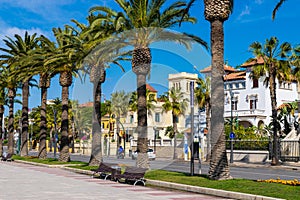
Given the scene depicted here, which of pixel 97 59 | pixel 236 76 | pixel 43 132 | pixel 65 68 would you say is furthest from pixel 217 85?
pixel 236 76

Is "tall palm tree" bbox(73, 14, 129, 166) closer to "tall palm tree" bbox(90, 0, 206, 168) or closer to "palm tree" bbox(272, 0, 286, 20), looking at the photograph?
"tall palm tree" bbox(90, 0, 206, 168)

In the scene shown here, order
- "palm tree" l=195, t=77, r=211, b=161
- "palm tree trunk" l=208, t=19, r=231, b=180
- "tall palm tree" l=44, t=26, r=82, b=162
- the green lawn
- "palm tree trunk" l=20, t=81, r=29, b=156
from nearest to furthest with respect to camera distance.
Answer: the green lawn < "palm tree trunk" l=208, t=19, r=231, b=180 < "tall palm tree" l=44, t=26, r=82, b=162 < "palm tree" l=195, t=77, r=211, b=161 < "palm tree trunk" l=20, t=81, r=29, b=156

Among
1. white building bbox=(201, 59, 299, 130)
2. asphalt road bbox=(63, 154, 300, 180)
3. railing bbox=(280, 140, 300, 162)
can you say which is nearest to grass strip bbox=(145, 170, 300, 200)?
asphalt road bbox=(63, 154, 300, 180)

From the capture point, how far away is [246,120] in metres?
70.0

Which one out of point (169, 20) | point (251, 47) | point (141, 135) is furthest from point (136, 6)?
point (251, 47)

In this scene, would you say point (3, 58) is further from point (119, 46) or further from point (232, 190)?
point (232, 190)

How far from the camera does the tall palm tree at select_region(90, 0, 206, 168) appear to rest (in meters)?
23.7

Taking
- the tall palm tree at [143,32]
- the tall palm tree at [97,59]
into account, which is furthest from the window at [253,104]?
the tall palm tree at [143,32]

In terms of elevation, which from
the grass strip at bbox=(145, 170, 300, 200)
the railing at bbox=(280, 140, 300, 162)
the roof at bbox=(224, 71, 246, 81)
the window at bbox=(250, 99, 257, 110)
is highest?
the roof at bbox=(224, 71, 246, 81)

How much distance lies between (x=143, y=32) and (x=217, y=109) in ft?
24.7

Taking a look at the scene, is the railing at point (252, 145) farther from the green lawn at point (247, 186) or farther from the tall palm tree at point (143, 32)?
the green lawn at point (247, 186)

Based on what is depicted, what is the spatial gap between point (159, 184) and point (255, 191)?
5.10m

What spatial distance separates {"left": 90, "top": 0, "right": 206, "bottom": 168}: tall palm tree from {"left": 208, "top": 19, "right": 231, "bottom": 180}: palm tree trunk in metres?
5.43

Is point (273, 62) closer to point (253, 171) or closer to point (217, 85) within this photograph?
point (253, 171)
